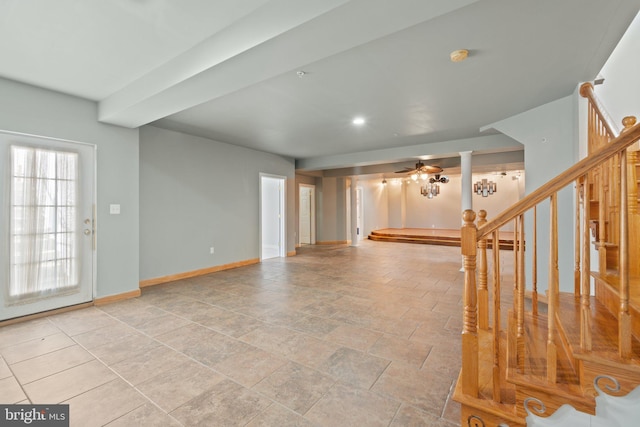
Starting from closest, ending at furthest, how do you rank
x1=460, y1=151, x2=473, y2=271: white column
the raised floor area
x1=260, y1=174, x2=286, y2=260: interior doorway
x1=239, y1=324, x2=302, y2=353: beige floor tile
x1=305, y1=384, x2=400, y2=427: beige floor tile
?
x1=305, y1=384, x2=400, y2=427: beige floor tile → x1=239, y1=324, x2=302, y2=353: beige floor tile → x1=460, y1=151, x2=473, y2=271: white column → x1=260, y1=174, x2=286, y2=260: interior doorway → the raised floor area

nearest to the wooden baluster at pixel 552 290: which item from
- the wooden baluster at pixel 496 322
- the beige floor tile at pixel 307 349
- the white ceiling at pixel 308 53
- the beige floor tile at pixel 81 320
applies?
the wooden baluster at pixel 496 322

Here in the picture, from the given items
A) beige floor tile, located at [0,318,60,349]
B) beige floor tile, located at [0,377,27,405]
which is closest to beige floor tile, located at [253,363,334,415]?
beige floor tile, located at [0,377,27,405]

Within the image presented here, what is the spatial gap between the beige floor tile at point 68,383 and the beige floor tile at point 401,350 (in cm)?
201

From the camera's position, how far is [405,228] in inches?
533

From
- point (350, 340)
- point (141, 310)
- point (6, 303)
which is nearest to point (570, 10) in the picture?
point (350, 340)

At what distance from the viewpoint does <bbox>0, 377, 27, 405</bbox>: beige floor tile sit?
1.79 meters

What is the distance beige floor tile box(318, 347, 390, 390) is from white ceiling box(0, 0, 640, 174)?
226 cm

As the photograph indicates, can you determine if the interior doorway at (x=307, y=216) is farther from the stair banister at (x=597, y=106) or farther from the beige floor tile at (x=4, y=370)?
the beige floor tile at (x=4, y=370)

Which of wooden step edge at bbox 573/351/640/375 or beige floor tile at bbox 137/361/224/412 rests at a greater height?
wooden step edge at bbox 573/351/640/375

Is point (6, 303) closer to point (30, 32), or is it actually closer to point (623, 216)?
point (30, 32)

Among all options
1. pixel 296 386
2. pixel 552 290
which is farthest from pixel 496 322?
pixel 296 386

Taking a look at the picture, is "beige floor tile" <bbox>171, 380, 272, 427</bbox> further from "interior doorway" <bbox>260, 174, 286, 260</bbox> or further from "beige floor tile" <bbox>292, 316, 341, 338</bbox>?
"interior doorway" <bbox>260, 174, 286, 260</bbox>

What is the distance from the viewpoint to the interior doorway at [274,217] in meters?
7.09

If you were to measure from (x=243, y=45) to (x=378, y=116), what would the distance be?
248 cm
